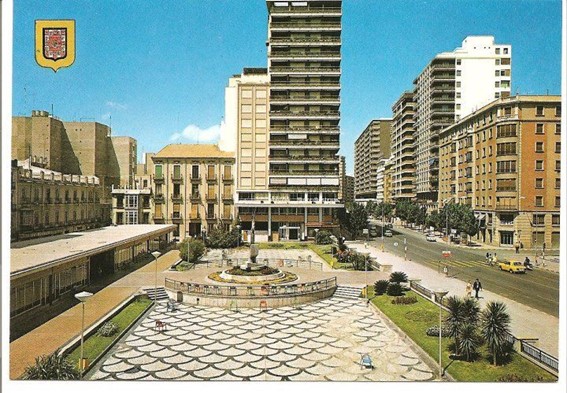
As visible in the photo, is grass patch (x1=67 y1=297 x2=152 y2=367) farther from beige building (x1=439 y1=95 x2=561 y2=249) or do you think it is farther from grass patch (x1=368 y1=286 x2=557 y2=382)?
beige building (x1=439 y1=95 x2=561 y2=249)

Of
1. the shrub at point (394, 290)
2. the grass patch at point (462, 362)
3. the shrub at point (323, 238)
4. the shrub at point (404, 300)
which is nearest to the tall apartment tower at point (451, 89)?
the shrub at point (323, 238)

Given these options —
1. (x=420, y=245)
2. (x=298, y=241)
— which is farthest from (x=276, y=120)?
(x=420, y=245)

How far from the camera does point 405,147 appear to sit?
258 feet

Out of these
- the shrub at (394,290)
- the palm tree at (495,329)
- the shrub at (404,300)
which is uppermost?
the palm tree at (495,329)

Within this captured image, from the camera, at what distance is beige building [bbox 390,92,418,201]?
253ft

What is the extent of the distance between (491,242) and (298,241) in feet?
58.9

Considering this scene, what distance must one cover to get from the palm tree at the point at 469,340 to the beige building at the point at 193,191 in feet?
117

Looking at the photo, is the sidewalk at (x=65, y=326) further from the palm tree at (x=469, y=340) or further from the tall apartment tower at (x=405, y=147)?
the tall apartment tower at (x=405, y=147)

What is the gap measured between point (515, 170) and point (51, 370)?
1311 inches

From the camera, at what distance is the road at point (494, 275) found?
20172 mm

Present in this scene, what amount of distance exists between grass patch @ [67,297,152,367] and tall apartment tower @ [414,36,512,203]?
161 ft

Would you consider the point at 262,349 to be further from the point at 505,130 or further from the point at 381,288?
the point at 505,130

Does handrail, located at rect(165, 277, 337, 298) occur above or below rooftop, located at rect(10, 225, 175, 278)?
below

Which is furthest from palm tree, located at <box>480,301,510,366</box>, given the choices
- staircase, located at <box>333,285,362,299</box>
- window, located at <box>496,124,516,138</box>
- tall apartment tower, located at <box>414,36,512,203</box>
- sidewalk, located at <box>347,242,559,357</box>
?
tall apartment tower, located at <box>414,36,512,203</box>
